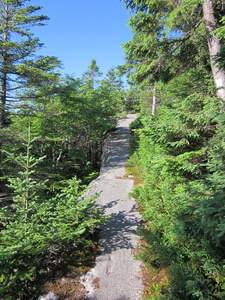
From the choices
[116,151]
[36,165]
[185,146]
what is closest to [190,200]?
[185,146]

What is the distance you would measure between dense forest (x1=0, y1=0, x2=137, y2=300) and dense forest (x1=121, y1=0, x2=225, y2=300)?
67.8 inches

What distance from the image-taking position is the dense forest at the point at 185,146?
2.42m

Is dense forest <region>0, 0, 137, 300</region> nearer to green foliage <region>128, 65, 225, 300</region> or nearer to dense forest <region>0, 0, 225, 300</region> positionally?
dense forest <region>0, 0, 225, 300</region>

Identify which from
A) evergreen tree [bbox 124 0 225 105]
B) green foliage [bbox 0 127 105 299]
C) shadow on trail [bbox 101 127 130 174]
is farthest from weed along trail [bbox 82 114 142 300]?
evergreen tree [bbox 124 0 225 105]

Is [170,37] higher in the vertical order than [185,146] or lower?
higher

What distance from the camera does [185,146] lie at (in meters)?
4.73

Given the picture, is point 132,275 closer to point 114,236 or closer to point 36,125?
point 114,236

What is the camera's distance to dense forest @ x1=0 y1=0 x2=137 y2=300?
3.07m

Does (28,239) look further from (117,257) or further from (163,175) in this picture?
(163,175)

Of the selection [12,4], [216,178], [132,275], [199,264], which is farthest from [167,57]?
[12,4]

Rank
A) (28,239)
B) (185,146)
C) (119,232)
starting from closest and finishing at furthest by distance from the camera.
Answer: (28,239), (185,146), (119,232)

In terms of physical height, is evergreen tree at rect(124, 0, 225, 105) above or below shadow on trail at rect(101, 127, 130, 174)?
above

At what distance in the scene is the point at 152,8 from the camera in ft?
16.7

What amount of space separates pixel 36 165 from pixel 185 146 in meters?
7.54
